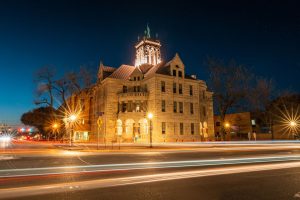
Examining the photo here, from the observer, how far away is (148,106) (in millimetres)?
49375

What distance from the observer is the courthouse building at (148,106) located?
48031 millimetres

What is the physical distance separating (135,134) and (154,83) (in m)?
10.5

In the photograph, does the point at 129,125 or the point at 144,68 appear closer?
the point at 129,125

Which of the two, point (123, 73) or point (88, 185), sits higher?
point (123, 73)

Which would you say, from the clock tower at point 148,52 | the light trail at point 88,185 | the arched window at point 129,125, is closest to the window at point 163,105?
the arched window at point 129,125

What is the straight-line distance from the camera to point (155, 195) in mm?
6535

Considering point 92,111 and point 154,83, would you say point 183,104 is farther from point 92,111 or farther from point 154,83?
point 92,111

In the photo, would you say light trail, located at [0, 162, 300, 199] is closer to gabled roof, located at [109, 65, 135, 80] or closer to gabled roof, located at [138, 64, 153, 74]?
gabled roof, located at [109, 65, 135, 80]

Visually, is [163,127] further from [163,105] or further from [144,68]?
[144,68]

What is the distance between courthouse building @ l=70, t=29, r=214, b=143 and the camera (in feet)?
158

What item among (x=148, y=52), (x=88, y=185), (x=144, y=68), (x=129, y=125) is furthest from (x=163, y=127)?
(x=88, y=185)

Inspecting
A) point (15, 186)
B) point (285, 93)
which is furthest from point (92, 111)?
point (15, 186)

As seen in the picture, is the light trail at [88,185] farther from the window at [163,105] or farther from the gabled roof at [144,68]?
the gabled roof at [144,68]

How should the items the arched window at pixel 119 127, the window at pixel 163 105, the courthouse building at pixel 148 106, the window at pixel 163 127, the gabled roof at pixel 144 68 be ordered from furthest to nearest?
the gabled roof at pixel 144 68, the arched window at pixel 119 127, the window at pixel 163 105, the window at pixel 163 127, the courthouse building at pixel 148 106
